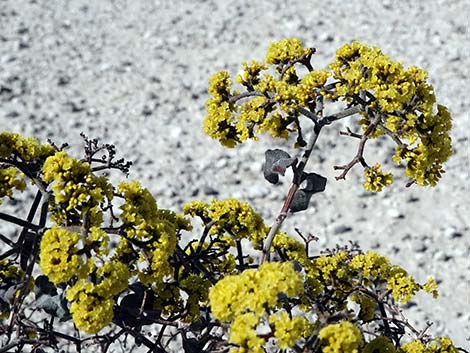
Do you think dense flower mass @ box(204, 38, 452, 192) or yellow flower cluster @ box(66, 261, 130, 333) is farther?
dense flower mass @ box(204, 38, 452, 192)

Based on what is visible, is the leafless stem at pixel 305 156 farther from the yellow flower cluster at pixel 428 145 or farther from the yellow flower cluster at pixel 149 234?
the yellow flower cluster at pixel 149 234

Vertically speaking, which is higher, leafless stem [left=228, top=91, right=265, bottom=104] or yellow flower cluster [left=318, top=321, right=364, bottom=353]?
leafless stem [left=228, top=91, right=265, bottom=104]

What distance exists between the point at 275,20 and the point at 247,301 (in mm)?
5678

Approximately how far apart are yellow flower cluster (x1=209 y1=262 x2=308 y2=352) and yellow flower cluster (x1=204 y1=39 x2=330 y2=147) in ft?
1.49

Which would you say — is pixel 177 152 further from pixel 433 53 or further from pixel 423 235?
pixel 433 53

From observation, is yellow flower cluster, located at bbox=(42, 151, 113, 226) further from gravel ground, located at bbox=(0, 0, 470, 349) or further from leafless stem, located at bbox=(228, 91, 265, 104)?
gravel ground, located at bbox=(0, 0, 470, 349)

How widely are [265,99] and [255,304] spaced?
0.55 meters

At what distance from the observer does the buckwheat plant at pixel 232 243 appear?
1.57m

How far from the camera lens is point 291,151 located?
16.9 feet

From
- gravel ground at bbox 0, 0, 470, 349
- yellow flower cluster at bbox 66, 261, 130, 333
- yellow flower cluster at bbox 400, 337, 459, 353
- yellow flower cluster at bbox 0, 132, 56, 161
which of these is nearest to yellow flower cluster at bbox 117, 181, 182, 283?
yellow flower cluster at bbox 66, 261, 130, 333

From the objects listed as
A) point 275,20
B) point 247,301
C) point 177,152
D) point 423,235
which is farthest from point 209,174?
point 247,301

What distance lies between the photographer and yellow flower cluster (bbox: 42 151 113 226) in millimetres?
1635

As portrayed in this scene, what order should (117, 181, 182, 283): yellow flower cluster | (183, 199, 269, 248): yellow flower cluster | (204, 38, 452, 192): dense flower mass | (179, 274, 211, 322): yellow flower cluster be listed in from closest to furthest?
(117, 181, 182, 283): yellow flower cluster → (204, 38, 452, 192): dense flower mass → (179, 274, 211, 322): yellow flower cluster → (183, 199, 269, 248): yellow flower cluster

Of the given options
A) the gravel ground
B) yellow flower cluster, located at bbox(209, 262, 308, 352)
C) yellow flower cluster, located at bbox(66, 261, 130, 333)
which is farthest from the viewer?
the gravel ground
